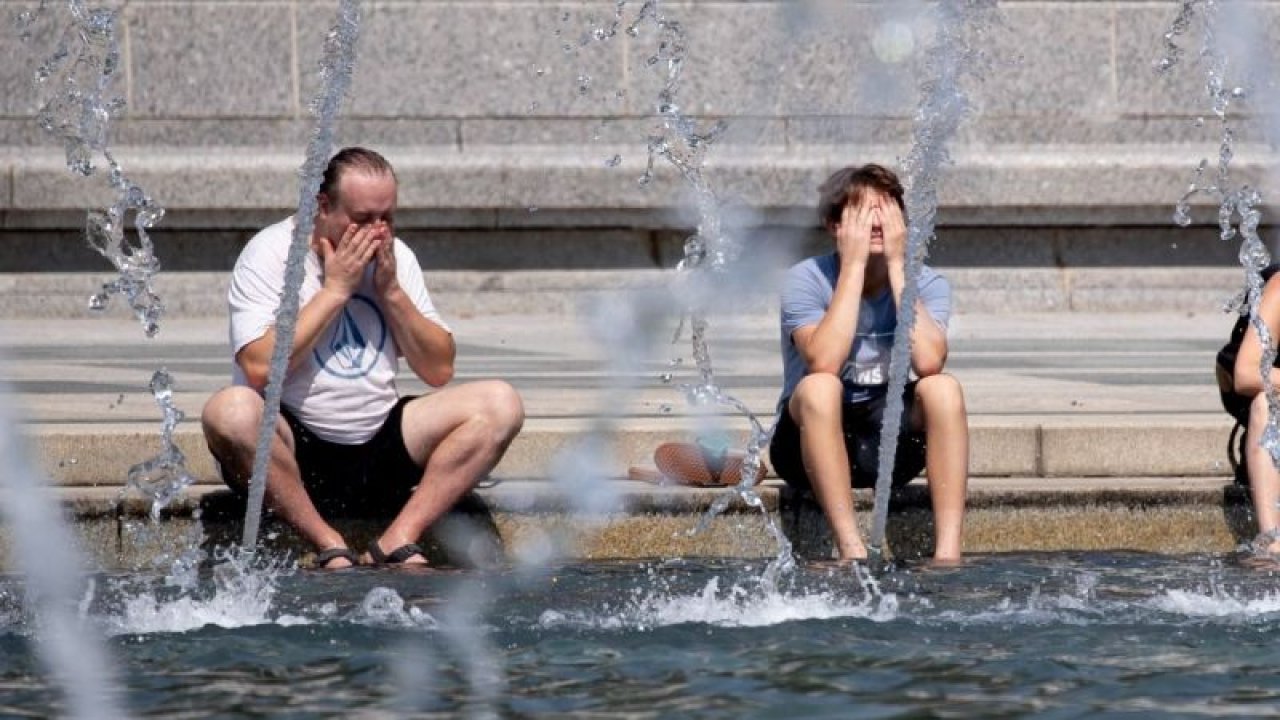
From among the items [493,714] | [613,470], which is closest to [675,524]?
[613,470]

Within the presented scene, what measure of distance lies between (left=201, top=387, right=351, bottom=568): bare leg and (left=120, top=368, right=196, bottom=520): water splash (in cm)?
22

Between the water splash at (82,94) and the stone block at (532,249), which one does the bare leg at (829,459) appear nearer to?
the water splash at (82,94)

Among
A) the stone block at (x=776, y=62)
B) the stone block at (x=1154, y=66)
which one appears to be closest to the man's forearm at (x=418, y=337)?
the stone block at (x=776, y=62)

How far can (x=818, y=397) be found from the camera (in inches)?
263

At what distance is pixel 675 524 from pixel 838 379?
0.56m

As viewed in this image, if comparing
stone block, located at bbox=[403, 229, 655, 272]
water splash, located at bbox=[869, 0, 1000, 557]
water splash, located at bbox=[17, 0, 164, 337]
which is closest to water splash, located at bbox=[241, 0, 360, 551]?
water splash, located at bbox=[869, 0, 1000, 557]

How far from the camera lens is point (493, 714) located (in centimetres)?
487

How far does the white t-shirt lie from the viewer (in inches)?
263

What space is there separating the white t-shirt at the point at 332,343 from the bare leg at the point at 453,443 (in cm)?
13

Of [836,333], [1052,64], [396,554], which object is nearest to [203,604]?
[396,554]

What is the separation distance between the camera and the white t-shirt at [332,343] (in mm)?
6684

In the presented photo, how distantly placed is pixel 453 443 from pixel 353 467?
0.91ft

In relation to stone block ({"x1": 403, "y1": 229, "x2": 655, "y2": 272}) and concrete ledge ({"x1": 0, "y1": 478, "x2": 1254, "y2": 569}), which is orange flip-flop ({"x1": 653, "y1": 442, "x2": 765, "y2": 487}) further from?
stone block ({"x1": 403, "y1": 229, "x2": 655, "y2": 272})

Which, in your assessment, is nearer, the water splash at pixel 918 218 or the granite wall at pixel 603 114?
the water splash at pixel 918 218
